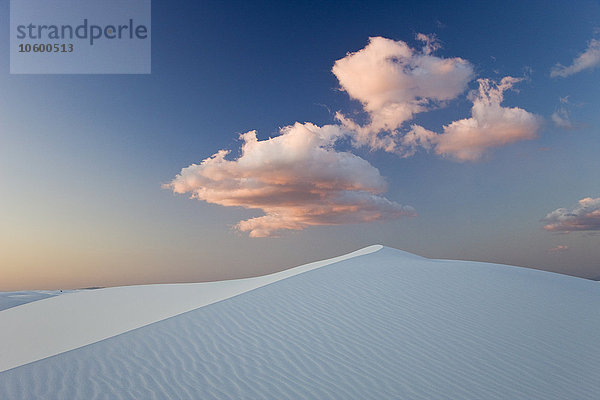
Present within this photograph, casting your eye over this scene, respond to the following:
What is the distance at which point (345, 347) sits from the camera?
316 inches

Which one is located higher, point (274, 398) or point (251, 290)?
point (251, 290)

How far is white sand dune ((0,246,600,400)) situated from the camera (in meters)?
6.70

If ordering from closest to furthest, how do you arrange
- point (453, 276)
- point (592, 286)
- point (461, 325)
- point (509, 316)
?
point (461, 325)
point (509, 316)
point (453, 276)
point (592, 286)

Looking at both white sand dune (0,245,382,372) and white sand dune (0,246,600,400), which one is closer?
white sand dune (0,246,600,400)

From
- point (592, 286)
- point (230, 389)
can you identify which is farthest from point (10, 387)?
point (592, 286)

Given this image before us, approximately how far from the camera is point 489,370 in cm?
734

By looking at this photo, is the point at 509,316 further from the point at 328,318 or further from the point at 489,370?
the point at 328,318

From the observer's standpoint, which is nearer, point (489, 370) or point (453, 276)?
point (489, 370)

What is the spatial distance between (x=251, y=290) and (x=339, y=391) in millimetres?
5824

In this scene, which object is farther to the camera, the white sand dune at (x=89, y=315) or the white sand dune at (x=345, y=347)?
the white sand dune at (x=89, y=315)

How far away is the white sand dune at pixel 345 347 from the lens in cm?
670

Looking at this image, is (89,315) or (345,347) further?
(89,315)

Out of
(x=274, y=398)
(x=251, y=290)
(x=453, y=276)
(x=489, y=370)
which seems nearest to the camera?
(x=274, y=398)

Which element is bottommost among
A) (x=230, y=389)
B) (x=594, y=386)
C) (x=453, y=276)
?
(x=594, y=386)
